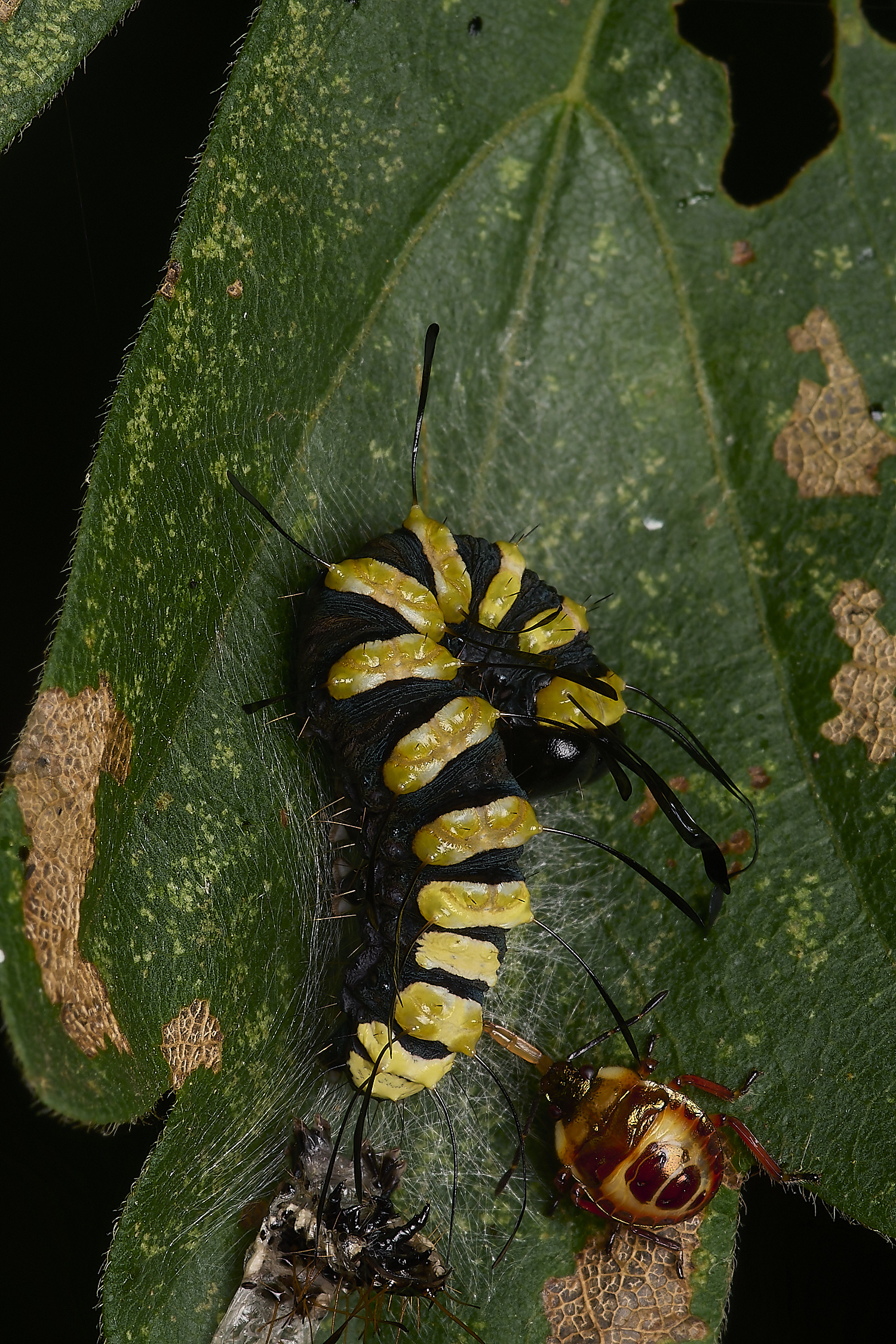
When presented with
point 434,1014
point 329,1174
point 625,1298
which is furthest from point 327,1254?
point 625,1298

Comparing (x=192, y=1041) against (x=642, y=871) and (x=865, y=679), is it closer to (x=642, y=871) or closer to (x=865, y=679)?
(x=642, y=871)

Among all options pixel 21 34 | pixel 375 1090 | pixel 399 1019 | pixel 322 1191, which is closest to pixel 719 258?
pixel 21 34

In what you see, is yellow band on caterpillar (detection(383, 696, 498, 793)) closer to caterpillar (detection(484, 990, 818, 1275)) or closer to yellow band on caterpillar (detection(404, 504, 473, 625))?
yellow band on caterpillar (detection(404, 504, 473, 625))

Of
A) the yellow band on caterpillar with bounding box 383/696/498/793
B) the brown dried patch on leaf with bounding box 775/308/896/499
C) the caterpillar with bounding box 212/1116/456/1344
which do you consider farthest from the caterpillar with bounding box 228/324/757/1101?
the brown dried patch on leaf with bounding box 775/308/896/499

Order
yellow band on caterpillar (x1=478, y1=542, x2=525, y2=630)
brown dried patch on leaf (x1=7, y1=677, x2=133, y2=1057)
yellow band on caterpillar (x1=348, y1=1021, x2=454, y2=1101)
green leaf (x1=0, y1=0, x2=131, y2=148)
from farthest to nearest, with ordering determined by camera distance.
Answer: yellow band on caterpillar (x1=478, y1=542, x2=525, y2=630), yellow band on caterpillar (x1=348, y1=1021, x2=454, y2=1101), green leaf (x1=0, y1=0, x2=131, y2=148), brown dried patch on leaf (x1=7, y1=677, x2=133, y2=1057)

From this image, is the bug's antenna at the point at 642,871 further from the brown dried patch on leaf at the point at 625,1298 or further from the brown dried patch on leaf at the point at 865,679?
the brown dried patch on leaf at the point at 625,1298

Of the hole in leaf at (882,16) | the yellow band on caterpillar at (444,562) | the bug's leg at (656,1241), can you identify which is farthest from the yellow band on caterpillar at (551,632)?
the hole in leaf at (882,16)
